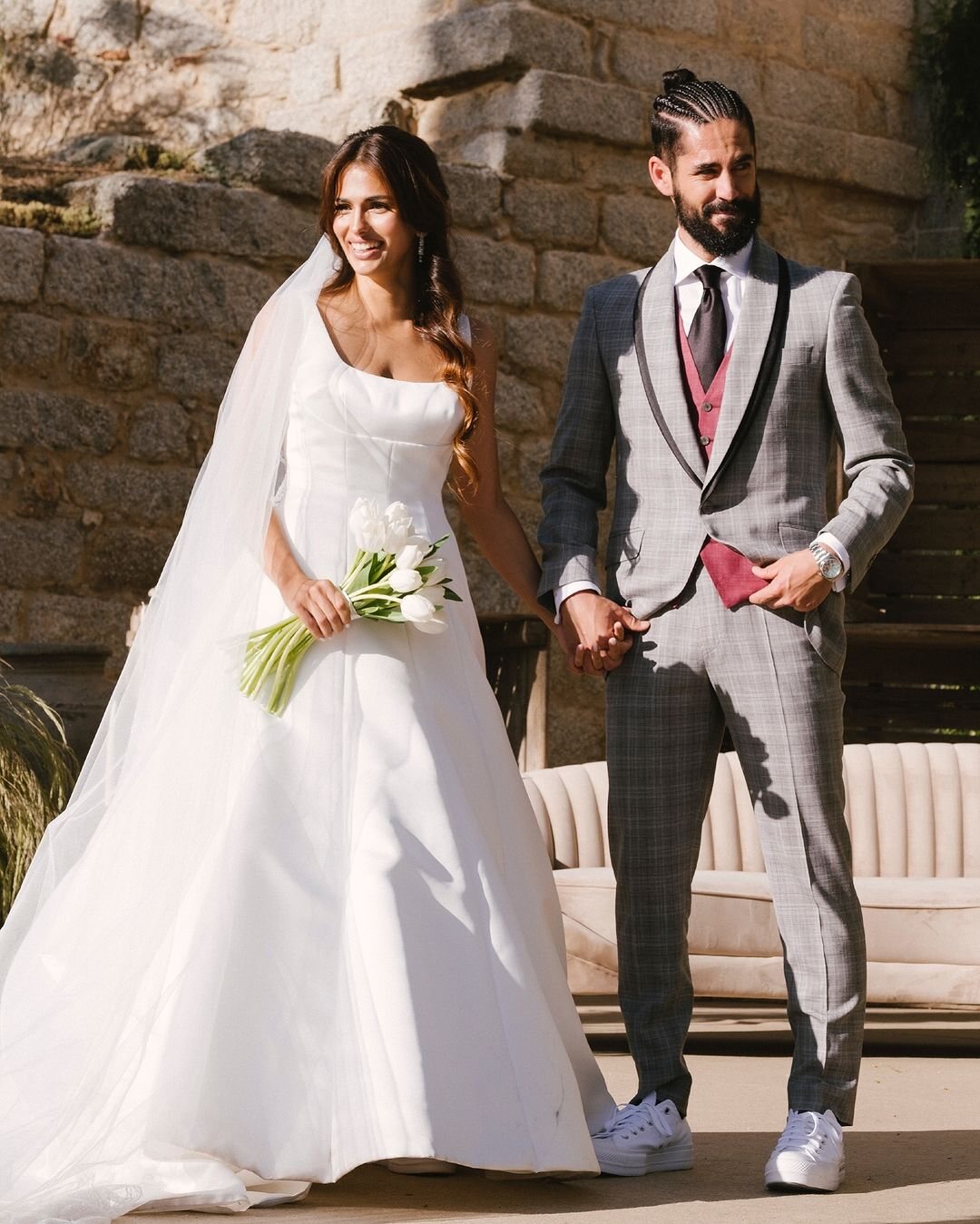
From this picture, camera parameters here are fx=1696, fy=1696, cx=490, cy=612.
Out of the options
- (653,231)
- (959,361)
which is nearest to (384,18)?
(653,231)

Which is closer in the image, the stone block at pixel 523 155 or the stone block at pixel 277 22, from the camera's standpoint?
the stone block at pixel 523 155

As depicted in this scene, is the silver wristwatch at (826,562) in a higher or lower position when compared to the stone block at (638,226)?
lower

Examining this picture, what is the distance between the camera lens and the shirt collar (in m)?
3.07

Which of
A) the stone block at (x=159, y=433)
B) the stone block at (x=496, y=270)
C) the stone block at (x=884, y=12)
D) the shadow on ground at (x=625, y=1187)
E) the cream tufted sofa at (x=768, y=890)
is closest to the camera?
the shadow on ground at (x=625, y=1187)

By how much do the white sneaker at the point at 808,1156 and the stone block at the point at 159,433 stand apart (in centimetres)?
385

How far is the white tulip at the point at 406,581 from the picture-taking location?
2.91 metres

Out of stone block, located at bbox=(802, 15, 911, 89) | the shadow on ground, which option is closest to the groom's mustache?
the shadow on ground

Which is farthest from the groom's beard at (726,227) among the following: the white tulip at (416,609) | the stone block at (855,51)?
the stone block at (855,51)

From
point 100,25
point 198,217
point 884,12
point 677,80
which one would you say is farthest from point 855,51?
point 677,80

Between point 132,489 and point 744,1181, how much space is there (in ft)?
12.4

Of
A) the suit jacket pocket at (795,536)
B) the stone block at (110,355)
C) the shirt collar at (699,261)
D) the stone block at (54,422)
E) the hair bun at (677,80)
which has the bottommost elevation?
the suit jacket pocket at (795,536)

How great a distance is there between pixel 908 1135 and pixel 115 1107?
1.66 meters

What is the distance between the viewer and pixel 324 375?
3082mm

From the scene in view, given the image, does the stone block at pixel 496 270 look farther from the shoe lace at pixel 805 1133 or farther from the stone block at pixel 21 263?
the shoe lace at pixel 805 1133
